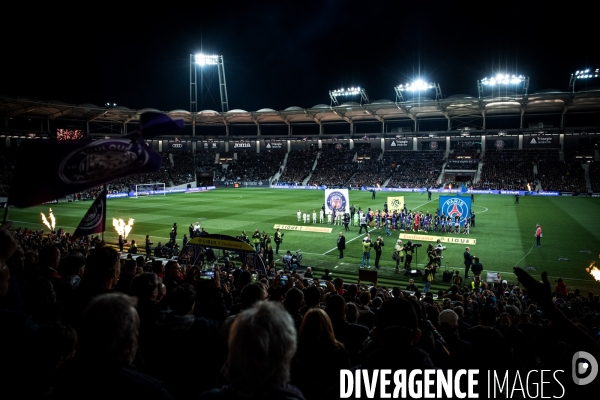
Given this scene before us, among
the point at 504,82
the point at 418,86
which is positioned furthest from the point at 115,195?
the point at 504,82

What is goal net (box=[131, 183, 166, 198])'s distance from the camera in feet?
187

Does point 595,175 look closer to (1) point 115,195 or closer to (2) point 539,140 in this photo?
(2) point 539,140


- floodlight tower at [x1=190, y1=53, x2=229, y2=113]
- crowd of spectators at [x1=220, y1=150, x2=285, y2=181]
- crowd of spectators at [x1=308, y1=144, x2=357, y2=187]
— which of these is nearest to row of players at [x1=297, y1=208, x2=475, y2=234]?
crowd of spectators at [x1=308, y1=144, x2=357, y2=187]

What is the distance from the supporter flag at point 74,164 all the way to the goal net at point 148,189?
53310 millimetres

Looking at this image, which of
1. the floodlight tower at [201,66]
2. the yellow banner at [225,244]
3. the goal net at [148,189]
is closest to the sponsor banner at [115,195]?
the goal net at [148,189]

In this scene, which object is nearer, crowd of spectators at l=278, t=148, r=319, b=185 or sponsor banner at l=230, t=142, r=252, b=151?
crowd of spectators at l=278, t=148, r=319, b=185

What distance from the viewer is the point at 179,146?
8481cm

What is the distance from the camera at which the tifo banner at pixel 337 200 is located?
27.4 meters

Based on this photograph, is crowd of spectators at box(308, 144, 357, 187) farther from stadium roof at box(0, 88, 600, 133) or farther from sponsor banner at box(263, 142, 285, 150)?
sponsor banner at box(263, 142, 285, 150)

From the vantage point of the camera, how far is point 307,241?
80.0ft

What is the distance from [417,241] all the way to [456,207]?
435cm

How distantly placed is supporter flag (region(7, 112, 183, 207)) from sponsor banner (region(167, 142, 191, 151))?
3279 inches

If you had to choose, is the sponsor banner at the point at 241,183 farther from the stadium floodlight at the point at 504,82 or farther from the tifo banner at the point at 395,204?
the tifo banner at the point at 395,204

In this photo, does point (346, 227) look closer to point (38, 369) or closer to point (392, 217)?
point (392, 217)
